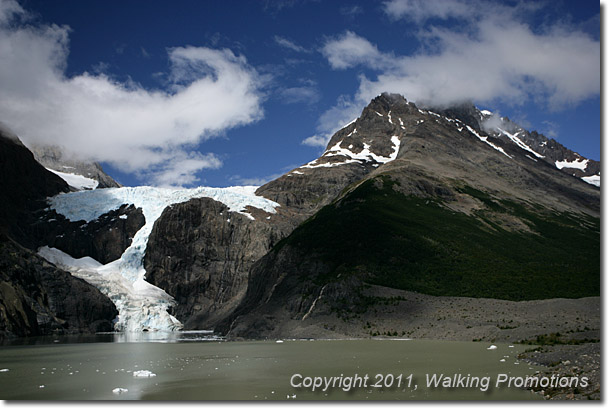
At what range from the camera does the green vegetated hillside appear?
278ft

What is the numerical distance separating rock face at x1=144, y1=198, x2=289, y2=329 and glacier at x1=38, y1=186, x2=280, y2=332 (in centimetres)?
418

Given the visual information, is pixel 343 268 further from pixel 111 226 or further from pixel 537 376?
pixel 111 226

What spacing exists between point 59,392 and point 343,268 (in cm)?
6847

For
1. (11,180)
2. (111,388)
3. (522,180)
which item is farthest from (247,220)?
(111,388)

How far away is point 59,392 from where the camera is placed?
960 inches

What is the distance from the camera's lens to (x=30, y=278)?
10988 cm

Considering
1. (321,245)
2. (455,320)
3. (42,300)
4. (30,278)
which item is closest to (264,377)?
(455,320)

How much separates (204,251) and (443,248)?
286 ft

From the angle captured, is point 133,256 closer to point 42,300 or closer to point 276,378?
point 42,300

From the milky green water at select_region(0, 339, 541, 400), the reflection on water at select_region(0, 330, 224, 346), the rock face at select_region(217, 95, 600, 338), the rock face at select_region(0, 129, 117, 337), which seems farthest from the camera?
the rock face at select_region(0, 129, 117, 337)

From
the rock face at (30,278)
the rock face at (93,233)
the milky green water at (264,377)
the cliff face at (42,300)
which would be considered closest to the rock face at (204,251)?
the rock face at (93,233)

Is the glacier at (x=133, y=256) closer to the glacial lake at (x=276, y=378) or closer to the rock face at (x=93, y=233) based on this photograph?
the rock face at (x=93, y=233)

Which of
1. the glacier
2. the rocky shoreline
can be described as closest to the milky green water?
the rocky shoreline

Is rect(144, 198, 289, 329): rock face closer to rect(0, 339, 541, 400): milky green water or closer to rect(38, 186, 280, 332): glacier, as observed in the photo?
rect(38, 186, 280, 332): glacier
